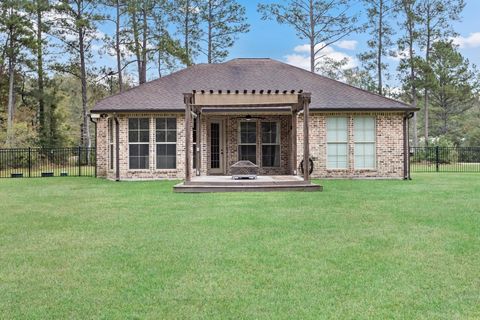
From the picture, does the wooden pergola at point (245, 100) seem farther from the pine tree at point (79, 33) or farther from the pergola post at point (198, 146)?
the pine tree at point (79, 33)

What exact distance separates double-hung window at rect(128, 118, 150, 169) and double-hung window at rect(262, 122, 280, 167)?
4647 mm

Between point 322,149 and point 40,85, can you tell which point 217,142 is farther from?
point 40,85

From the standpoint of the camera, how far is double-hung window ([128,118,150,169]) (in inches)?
637

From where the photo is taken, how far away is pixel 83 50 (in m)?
29.0

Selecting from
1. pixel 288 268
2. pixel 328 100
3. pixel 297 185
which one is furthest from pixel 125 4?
pixel 288 268

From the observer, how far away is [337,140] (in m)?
16.2

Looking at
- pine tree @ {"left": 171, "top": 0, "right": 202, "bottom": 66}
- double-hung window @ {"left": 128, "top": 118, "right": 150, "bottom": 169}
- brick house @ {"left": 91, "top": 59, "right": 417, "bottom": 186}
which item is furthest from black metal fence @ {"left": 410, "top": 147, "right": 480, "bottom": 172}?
double-hung window @ {"left": 128, "top": 118, "right": 150, "bottom": 169}

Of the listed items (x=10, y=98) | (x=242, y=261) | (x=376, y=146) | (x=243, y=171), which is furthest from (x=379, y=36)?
(x=242, y=261)

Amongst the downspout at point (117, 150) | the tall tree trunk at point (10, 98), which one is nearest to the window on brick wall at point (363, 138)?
the downspout at point (117, 150)

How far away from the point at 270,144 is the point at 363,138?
3.66m

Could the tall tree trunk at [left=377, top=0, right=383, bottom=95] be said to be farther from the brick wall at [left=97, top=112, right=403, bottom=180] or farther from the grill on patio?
the grill on patio

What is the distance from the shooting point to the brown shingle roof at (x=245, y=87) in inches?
632

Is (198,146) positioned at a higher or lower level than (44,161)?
higher

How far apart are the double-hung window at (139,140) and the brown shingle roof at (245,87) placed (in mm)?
633
